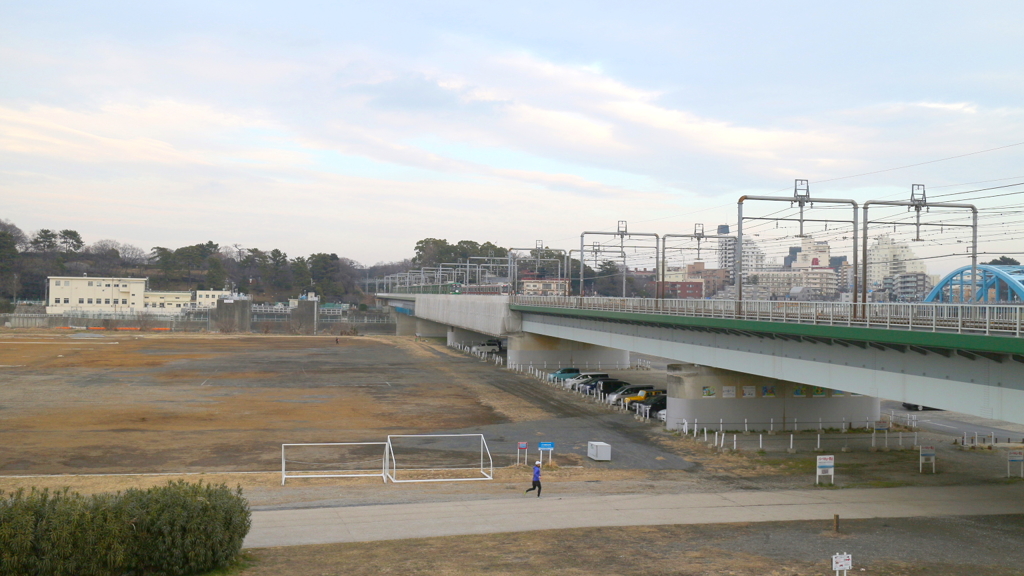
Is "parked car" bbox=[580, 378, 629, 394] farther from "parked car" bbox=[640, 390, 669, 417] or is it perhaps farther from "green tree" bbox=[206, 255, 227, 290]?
"green tree" bbox=[206, 255, 227, 290]

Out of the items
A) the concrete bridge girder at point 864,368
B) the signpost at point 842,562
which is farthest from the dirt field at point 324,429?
the signpost at point 842,562

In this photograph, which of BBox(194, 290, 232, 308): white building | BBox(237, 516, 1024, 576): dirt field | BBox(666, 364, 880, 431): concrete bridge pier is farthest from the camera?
BBox(194, 290, 232, 308): white building

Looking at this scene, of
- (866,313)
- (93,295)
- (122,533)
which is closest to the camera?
(122,533)

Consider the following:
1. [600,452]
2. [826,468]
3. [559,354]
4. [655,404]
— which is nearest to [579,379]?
[655,404]

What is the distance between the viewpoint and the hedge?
14977mm

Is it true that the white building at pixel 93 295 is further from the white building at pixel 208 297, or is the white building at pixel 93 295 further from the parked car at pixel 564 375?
the parked car at pixel 564 375

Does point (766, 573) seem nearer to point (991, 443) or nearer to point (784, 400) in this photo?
point (784, 400)

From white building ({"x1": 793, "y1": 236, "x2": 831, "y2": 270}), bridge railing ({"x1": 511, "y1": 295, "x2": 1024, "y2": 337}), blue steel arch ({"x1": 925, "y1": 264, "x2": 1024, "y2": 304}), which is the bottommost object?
bridge railing ({"x1": 511, "y1": 295, "x2": 1024, "y2": 337})

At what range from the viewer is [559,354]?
74938mm

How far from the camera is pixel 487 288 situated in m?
119

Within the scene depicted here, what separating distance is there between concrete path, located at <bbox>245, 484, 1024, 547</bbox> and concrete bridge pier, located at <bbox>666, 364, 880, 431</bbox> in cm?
1319

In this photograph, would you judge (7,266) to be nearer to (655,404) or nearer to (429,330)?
(429,330)

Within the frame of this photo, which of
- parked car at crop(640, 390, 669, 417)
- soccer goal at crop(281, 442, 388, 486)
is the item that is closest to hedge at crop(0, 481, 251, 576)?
soccer goal at crop(281, 442, 388, 486)

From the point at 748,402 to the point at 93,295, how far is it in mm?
147368
